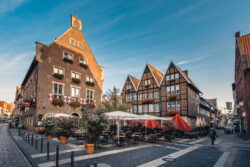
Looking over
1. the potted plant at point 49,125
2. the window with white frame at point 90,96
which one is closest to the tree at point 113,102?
the window with white frame at point 90,96

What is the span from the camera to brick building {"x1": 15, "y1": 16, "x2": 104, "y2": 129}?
70.6ft

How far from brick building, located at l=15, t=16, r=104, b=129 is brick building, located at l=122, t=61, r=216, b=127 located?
26.8 ft

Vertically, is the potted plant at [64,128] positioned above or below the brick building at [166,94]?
below

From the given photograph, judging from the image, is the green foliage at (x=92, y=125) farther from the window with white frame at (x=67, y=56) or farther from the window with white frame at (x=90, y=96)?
the window with white frame at (x=67, y=56)

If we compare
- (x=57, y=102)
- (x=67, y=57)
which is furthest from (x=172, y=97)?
(x=67, y=57)

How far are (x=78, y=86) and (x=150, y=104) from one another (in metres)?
14.1

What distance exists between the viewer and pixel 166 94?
94.8 ft

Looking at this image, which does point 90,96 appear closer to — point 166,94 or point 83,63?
point 83,63

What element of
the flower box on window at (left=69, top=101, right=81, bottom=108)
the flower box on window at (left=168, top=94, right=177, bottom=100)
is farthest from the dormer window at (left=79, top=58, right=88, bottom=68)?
the flower box on window at (left=168, top=94, right=177, bottom=100)

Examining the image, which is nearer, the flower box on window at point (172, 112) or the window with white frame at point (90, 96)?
the flower box on window at point (172, 112)

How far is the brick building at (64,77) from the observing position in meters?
21.5

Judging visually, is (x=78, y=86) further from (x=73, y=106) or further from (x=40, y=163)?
(x=40, y=163)

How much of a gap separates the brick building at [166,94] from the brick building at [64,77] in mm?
8180

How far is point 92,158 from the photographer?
28.2 ft
